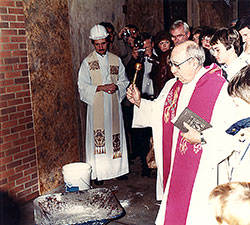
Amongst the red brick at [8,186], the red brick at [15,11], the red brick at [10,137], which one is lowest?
the red brick at [8,186]

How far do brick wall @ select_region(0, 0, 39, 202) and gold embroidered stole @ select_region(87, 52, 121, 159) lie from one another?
3.15 feet

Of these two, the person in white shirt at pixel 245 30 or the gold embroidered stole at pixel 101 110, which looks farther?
the gold embroidered stole at pixel 101 110

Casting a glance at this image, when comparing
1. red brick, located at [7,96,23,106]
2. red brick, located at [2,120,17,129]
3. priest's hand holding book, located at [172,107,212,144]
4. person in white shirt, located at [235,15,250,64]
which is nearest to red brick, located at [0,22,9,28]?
red brick, located at [7,96,23,106]

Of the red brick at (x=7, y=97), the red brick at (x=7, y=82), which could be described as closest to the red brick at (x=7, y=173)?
the red brick at (x=7, y=97)

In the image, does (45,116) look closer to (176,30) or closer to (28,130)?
(28,130)

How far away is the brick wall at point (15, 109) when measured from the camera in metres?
4.38

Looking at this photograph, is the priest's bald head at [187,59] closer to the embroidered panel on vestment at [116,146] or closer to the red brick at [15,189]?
the embroidered panel on vestment at [116,146]

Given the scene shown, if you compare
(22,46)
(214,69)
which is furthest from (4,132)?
(214,69)

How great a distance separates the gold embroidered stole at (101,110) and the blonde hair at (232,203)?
377cm

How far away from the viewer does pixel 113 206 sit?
3.98m

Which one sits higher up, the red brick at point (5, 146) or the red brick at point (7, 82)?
the red brick at point (7, 82)

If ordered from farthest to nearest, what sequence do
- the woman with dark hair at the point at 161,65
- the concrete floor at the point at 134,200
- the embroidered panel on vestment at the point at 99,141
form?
the embroidered panel on vestment at the point at 99,141
the woman with dark hair at the point at 161,65
the concrete floor at the point at 134,200

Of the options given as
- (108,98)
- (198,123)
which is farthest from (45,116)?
(198,123)

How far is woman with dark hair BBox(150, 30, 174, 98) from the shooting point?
5207 millimetres
